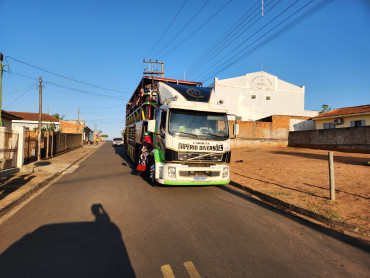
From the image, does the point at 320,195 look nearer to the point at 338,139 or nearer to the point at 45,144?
the point at 338,139

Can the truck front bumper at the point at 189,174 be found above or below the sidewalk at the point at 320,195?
above

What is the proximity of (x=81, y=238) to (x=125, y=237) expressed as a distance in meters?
0.72

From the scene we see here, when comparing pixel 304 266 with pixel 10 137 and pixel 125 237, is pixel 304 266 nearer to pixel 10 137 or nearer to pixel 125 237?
pixel 125 237

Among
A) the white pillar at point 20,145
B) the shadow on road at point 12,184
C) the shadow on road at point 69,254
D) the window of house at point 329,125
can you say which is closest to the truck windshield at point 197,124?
the shadow on road at point 69,254

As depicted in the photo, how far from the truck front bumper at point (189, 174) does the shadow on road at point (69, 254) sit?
7.68 ft

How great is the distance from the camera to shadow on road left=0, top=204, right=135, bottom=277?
2604mm

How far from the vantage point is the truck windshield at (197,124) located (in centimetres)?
640

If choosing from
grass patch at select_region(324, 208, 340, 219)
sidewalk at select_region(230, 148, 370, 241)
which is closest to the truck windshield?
sidewalk at select_region(230, 148, 370, 241)

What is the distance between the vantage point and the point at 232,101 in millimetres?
33344

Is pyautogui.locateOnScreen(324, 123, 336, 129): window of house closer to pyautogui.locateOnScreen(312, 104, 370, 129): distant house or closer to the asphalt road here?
pyautogui.locateOnScreen(312, 104, 370, 129): distant house

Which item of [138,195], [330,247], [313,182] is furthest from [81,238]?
[313,182]

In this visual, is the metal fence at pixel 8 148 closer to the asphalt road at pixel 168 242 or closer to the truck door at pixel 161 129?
the asphalt road at pixel 168 242

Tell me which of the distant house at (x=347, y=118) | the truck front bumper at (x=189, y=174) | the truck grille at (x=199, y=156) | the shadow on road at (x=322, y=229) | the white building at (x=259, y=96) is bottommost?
the shadow on road at (x=322, y=229)

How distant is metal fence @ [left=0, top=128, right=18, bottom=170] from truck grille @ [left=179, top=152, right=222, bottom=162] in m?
4.93
